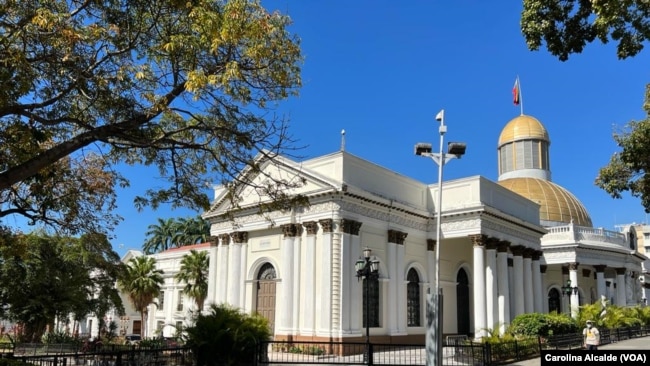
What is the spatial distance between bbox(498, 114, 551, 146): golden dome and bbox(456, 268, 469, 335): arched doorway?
24.8 m

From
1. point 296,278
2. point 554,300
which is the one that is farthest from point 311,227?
point 554,300

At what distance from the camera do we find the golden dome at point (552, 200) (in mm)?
44562

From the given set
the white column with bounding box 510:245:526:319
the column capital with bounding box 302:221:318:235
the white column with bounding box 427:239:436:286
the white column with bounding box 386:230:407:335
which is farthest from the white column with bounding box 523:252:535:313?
the column capital with bounding box 302:221:318:235

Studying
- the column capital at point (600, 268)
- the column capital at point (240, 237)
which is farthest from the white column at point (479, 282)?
the column capital at point (600, 268)

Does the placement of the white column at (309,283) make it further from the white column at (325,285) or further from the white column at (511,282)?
the white column at (511,282)

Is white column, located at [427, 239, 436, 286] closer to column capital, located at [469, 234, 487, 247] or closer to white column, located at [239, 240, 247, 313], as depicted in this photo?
column capital, located at [469, 234, 487, 247]

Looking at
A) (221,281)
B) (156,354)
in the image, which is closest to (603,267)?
(221,281)

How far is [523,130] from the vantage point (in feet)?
172

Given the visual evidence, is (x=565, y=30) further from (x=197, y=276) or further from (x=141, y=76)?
(x=197, y=276)

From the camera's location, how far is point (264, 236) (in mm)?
26969

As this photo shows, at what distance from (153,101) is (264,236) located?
1741cm

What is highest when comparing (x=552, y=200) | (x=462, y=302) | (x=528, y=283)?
(x=552, y=200)

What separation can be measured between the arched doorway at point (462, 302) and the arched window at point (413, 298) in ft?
10.8

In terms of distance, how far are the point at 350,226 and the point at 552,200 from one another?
2747cm
